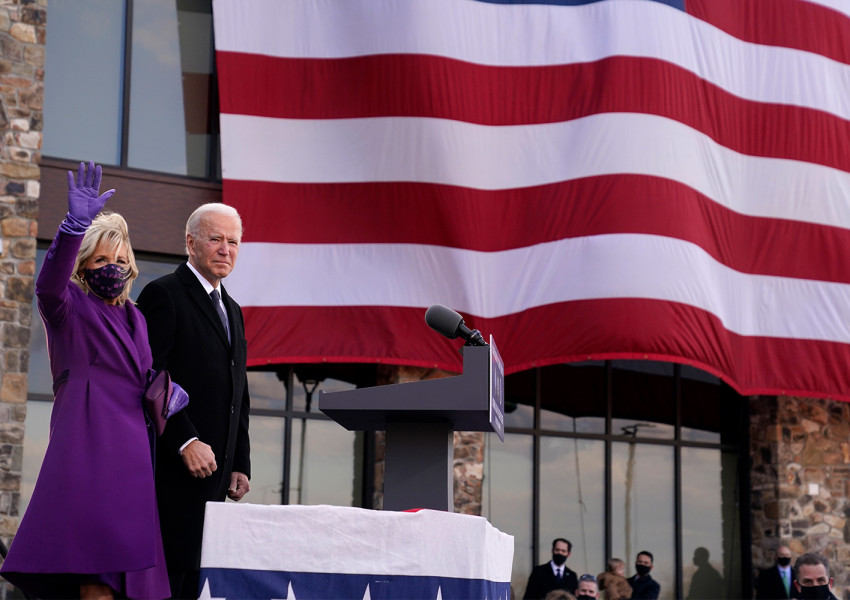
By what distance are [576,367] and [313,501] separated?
3.51 metres

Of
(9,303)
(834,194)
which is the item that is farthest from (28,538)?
(834,194)

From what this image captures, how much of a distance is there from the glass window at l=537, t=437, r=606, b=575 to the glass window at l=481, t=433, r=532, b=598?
194mm

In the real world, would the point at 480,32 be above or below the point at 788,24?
below

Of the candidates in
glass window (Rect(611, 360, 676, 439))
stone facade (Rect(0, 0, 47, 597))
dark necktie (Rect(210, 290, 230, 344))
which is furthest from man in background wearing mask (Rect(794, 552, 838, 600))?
stone facade (Rect(0, 0, 47, 597))

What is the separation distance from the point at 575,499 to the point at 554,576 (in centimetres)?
143

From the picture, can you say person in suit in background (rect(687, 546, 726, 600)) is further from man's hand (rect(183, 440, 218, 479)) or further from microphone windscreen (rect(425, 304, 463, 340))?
man's hand (rect(183, 440, 218, 479))

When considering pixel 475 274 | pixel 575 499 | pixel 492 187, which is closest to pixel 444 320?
pixel 475 274

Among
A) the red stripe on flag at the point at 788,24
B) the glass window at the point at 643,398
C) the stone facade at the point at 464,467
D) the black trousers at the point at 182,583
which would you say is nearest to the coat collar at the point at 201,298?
the black trousers at the point at 182,583

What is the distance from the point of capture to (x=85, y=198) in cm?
316

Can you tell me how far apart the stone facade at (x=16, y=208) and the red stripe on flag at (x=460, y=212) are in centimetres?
176

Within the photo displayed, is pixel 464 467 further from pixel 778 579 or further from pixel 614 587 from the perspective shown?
pixel 778 579

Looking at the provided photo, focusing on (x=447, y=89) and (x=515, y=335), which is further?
(x=447, y=89)

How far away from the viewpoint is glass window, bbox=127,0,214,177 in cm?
1134

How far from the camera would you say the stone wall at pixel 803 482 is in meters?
13.5
